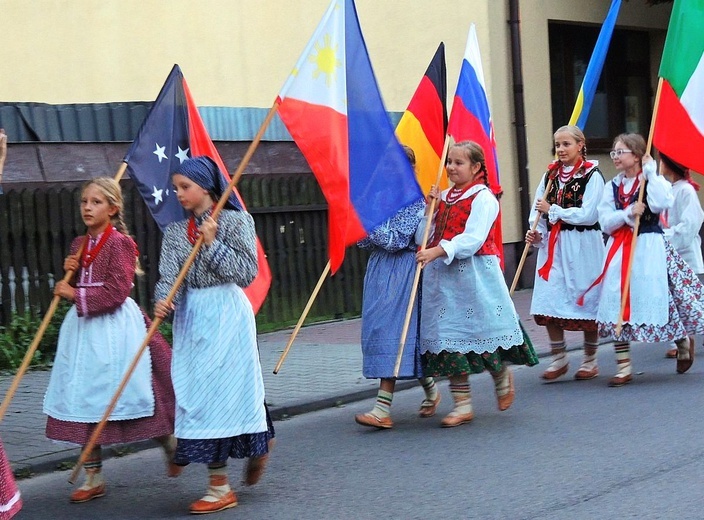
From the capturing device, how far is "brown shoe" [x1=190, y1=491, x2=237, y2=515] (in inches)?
211

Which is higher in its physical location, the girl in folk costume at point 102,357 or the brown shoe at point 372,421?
the girl in folk costume at point 102,357

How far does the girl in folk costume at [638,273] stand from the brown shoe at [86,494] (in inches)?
161

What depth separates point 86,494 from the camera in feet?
18.8

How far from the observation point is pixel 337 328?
41.0 feet

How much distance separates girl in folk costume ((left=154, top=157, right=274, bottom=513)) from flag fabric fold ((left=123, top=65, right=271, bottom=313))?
3.06ft

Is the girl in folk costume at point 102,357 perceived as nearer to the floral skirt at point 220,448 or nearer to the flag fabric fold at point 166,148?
the floral skirt at point 220,448

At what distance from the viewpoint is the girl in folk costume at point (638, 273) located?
8.47m

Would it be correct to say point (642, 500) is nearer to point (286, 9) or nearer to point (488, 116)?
point (488, 116)

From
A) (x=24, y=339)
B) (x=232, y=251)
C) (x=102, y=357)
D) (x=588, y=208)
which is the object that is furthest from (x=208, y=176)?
(x=24, y=339)

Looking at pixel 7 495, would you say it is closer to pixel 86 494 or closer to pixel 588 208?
pixel 86 494

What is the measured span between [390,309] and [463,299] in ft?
1.50

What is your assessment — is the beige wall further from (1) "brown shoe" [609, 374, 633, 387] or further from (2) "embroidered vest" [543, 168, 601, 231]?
(1) "brown shoe" [609, 374, 633, 387]

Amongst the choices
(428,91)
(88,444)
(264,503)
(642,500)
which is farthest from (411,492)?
(428,91)

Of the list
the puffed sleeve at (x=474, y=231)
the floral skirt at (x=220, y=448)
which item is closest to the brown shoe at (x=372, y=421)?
the puffed sleeve at (x=474, y=231)
